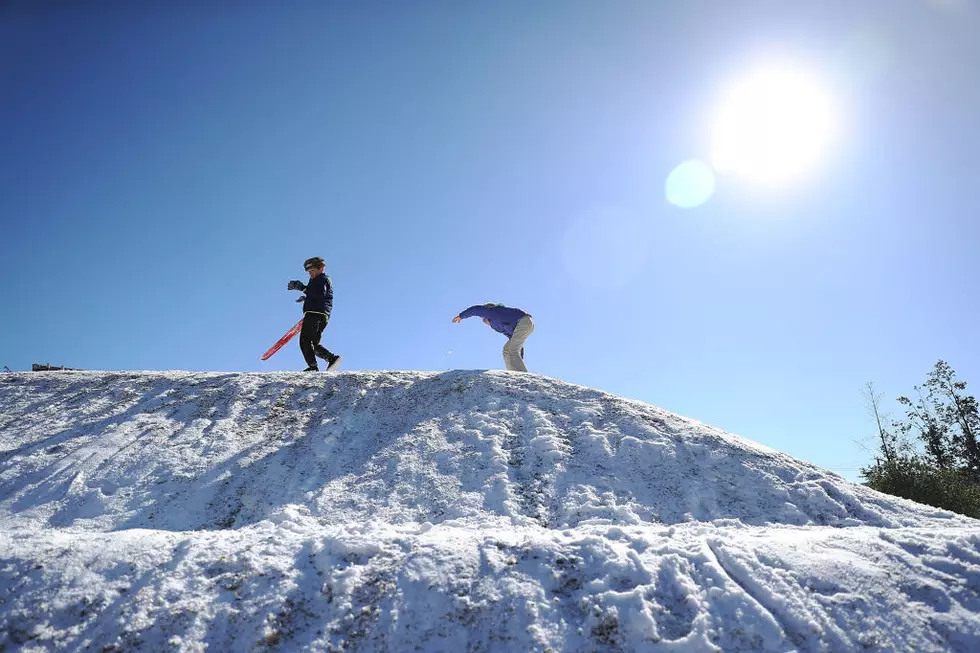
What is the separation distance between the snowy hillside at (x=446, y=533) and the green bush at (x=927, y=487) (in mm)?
13678

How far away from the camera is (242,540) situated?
3184 millimetres

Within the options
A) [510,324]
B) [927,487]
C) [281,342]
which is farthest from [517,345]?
[927,487]

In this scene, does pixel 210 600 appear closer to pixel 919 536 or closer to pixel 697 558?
pixel 697 558

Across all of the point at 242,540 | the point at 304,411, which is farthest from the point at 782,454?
the point at 304,411

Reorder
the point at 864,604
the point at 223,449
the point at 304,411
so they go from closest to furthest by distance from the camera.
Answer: the point at 864,604 < the point at 223,449 < the point at 304,411

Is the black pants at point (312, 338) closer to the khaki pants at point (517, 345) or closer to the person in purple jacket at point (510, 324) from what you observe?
the person in purple jacket at point (510, 324)

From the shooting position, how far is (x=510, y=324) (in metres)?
8.97

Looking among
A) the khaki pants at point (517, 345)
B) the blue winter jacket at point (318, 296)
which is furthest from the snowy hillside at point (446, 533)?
the khaki pants at point (517, 345)

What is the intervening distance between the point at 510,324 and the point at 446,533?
19.3 ft

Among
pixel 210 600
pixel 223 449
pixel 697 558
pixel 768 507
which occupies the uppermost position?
pixel 223 449

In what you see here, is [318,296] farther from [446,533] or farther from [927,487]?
[927,487]

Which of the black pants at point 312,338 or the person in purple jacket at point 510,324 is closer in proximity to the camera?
the black pants at point 312,338

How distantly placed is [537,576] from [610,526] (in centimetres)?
83

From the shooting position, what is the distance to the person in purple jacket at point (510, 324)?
8.76m
